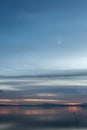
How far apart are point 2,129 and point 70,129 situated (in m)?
10.4

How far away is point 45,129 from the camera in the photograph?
52.3 m

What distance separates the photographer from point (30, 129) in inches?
2003

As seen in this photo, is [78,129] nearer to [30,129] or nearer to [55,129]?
[55,129]

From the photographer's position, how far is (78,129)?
50.3 metres

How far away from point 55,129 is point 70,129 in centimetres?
237

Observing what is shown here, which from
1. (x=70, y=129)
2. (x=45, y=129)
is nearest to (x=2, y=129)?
(x=45, y=129)

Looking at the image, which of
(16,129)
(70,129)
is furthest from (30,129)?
(70,129)

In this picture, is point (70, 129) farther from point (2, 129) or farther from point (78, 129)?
point (2, 129)

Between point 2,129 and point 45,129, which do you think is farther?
point 45,129

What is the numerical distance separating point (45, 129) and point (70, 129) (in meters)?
3.86

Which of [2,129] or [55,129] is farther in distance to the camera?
[55,129]

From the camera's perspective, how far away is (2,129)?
49062 mm

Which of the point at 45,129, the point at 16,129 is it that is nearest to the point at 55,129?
the point at 45,129

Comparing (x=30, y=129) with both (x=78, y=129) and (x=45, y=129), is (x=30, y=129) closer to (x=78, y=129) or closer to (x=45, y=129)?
(x=45, y=129)
